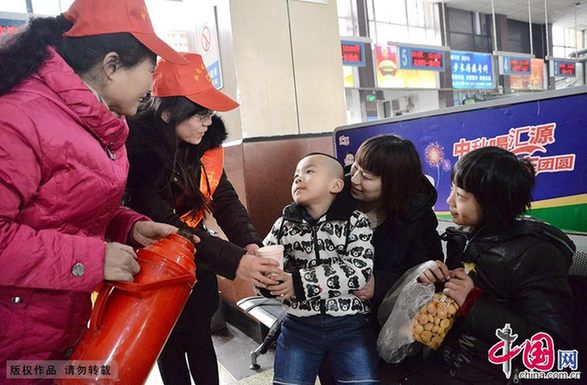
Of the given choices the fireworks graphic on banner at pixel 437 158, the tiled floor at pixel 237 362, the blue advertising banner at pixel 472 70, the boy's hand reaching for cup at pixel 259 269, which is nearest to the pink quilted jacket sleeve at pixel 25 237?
the boy's hand reaching for cup at pixel 259 269

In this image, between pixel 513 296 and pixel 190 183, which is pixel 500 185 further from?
pixel 190 183

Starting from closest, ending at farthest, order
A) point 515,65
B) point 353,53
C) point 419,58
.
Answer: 1. point 353,53
2. point 419,58
3. point 515,65

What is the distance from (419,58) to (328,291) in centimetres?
765

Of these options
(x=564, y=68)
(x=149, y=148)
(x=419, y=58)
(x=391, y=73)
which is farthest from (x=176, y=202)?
(x=564, y=68)

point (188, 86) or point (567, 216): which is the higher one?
point (188, 86)

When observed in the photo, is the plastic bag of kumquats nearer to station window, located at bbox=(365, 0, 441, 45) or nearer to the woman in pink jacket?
the woman in pink jacket

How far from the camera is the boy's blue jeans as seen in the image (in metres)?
1.48

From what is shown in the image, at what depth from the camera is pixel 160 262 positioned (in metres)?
1.11

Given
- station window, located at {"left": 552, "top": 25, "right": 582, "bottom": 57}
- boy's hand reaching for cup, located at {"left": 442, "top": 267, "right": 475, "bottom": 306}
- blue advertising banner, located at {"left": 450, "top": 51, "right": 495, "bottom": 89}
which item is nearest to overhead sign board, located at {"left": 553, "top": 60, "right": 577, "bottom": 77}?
station window, located at {"left": 552, "top": 25, "right": 582, "bottom": 57}

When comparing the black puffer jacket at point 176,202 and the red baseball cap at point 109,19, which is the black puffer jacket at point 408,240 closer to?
the black puffer jacket at point 176,202

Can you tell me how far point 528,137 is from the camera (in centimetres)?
171

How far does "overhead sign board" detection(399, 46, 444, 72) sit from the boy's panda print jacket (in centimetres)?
716

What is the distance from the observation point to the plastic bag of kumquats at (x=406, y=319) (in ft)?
4.44

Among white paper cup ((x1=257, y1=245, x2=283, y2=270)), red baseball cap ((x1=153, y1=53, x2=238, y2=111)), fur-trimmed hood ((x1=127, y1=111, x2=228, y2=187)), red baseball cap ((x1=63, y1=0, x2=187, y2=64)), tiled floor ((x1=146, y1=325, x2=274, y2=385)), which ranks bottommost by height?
tiled floor ((x1=146, y1=325, x2=274, y2=385))
